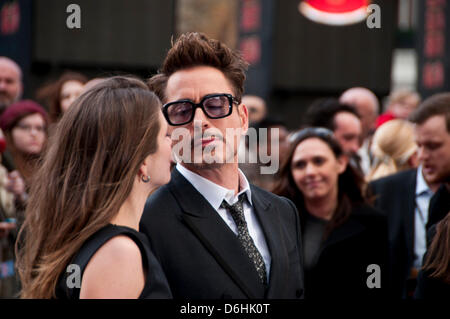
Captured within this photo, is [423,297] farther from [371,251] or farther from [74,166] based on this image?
[74,166]

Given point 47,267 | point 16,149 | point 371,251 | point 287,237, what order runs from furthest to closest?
point 16,149 → point 371,251 → point 287,237 → point 47,267

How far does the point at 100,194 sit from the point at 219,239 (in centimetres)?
46

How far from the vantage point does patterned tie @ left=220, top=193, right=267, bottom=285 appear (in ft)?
7.33

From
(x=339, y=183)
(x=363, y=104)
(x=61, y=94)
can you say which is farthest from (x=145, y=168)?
(x=363, y=104)

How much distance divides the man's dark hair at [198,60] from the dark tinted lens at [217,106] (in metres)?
0.13

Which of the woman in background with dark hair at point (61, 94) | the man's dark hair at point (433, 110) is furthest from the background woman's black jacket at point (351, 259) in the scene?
the woman in background with dark hair at point (61, 94)

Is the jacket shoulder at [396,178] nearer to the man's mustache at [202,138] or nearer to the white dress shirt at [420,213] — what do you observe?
the white dress shirt at [420,213]

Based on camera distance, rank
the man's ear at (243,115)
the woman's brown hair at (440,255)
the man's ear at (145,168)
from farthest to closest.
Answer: the woman's brown hair at (440,255), the man's ear at (243,115), the man's ear at (145,168)

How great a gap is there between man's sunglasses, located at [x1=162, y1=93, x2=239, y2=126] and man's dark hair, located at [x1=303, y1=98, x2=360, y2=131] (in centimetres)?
332

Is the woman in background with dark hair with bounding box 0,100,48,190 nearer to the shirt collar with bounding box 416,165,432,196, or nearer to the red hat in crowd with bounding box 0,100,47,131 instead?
the red hat in crowd with bounding box 0,100,47,131

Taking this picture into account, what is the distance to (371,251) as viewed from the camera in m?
3.94

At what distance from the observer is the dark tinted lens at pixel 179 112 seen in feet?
7.66
